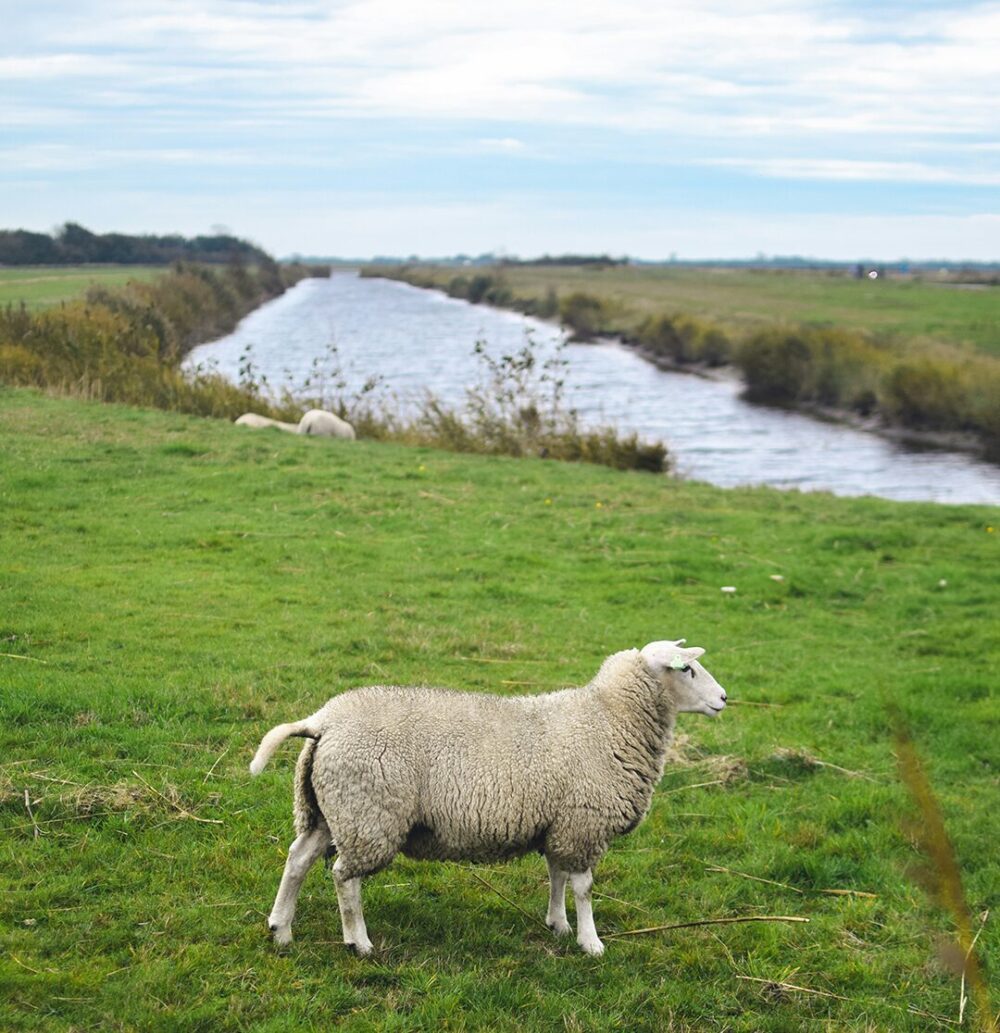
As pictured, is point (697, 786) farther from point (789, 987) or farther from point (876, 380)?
point (876, 380)

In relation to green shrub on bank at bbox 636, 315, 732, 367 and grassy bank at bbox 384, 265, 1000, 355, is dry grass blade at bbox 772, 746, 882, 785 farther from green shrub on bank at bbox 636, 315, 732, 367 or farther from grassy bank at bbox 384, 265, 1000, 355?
green shrub on bank at bbox 636, 315, 732, 367

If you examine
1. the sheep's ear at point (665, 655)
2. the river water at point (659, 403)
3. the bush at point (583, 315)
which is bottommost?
the river water at point (659, 403)

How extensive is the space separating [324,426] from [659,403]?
911 inches

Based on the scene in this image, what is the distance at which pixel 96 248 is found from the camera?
5491 cm

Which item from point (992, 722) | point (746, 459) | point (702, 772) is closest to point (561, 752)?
point (702, 772)

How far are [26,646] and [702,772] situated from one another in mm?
4825

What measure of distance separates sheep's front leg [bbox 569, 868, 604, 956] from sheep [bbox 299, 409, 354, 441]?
17.0m

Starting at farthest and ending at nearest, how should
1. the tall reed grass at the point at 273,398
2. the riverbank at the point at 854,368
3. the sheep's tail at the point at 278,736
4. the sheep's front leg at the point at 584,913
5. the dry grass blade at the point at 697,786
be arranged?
the riverbank at the point at 854,368 → the tall reed grass at the point at 273,398 → the dry grass blade at the point at 697,786 → the sheep's front leg at the point at 584,913 → the sheep's tail at the point at 278,736

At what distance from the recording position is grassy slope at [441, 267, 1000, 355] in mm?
56625

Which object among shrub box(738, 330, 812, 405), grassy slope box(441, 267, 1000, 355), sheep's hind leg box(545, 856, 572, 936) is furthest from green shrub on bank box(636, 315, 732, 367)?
sheep's hind leg box(545, 856, 572, 936)

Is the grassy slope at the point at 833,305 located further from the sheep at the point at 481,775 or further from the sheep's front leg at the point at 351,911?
the sheep's front leg at the point at 351,911

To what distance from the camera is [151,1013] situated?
13.7 feet

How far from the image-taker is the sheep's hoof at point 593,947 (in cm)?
510

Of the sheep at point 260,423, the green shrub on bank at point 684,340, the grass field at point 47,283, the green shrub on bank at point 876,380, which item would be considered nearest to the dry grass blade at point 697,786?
the sheep at point 260,423
